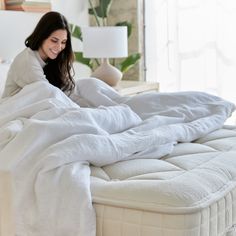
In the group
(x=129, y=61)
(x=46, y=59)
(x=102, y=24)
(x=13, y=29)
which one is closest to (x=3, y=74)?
(x=46, y=59)

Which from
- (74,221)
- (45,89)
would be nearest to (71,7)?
(45,89)

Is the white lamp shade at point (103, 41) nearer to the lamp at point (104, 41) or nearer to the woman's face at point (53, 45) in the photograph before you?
the lamp at point (104, 41)

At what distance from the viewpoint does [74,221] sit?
43.3 inches

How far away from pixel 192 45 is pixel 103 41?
1.13 m

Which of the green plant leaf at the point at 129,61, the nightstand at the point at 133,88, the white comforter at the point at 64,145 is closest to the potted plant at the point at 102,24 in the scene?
the green plant leaf at the point at 129,61

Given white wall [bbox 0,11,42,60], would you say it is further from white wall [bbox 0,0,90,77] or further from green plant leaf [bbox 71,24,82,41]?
green plant leaf [bbox 71,24,82,41]

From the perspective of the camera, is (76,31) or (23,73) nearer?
(23,73)

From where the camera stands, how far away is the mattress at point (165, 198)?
1029 millimetres

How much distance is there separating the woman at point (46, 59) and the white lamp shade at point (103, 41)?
62 centimetres

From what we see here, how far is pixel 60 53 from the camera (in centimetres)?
237

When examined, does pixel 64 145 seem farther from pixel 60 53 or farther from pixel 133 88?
pixel 133 88

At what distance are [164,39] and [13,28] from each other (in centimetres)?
148

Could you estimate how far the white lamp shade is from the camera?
3.00m

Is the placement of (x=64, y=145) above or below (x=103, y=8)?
below
